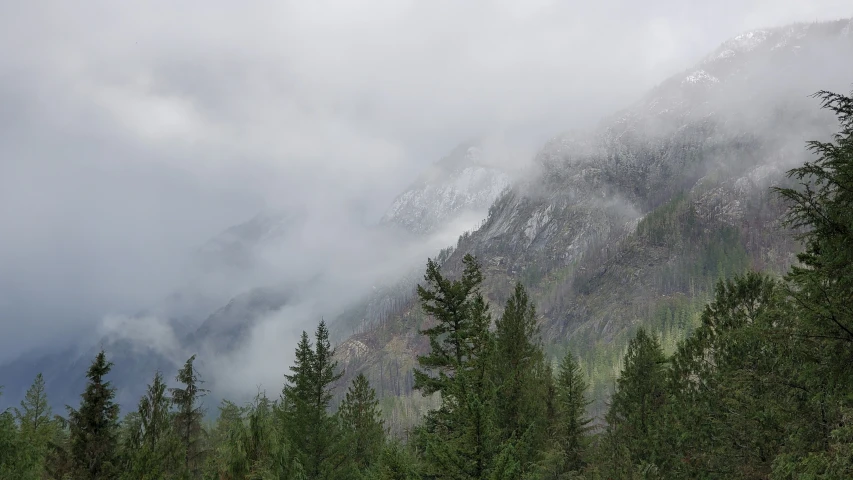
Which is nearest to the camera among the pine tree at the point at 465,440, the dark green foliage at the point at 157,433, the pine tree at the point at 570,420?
the pine tree at the point at 465,440

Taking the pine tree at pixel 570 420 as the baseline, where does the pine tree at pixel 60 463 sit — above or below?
above

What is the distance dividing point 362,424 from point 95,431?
19.6m

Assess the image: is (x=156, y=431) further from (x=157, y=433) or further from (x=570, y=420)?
(x=570, y=420)

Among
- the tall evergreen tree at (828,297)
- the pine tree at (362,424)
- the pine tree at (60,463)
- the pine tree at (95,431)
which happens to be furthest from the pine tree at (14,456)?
the tall evergreen tree at (828,297)

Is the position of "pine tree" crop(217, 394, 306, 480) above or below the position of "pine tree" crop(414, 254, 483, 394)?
below

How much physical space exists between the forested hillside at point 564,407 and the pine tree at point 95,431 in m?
0.06

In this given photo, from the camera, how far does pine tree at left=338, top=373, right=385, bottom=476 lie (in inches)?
1427

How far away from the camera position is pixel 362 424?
38656mm

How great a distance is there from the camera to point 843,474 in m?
9.10

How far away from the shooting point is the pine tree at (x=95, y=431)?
71.9 feet

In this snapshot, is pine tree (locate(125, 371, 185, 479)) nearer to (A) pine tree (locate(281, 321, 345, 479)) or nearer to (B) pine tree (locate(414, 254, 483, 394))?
(A) pine tree (locate(281, 321, 345, 479))

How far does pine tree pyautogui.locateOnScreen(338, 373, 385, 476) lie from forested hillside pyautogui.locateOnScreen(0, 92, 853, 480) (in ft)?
0.60

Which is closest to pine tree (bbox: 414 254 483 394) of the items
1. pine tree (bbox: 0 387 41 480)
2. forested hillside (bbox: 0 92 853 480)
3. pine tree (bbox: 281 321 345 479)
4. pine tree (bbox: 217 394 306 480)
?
forested hillside (bbox: 0 92 853 480)

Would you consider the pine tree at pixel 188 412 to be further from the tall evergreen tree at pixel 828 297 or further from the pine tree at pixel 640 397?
the tall evergreen tree at pixel 828 297
